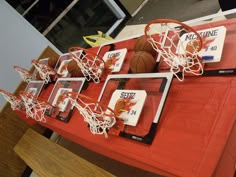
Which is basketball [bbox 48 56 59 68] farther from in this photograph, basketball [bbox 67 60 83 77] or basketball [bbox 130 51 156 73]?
basketball [bbox 130 51 156 73]

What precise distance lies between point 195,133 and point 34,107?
5.90 feet

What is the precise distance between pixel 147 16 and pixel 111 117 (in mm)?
2959

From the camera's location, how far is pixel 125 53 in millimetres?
1885

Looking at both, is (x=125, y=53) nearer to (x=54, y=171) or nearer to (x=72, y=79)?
(x=72, y=79)

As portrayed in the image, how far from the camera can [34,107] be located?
2.48m

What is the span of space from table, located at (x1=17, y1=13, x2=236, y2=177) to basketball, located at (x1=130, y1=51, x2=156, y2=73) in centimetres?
20

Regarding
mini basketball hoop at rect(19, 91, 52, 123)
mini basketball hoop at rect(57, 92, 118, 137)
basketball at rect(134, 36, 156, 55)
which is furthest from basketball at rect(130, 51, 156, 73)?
mini basketball hoop at rect(19, 91, 52, 123)

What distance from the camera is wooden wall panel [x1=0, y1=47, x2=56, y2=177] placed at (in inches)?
117

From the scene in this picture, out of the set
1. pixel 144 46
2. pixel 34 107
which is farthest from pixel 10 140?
pixel 144 46

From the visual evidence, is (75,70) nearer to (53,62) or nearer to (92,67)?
(92,67)

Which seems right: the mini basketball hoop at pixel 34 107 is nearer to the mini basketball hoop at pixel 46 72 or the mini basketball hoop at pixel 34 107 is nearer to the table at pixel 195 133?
the mini basketball hoop at pixel 46 72

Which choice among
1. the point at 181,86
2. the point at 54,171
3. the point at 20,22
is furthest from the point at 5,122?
the point at 181,86

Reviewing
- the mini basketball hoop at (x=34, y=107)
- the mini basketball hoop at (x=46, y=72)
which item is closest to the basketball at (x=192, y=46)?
the mini basketball hoop at (x=34, y=107)

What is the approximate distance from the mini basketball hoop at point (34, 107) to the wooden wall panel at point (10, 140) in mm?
640
